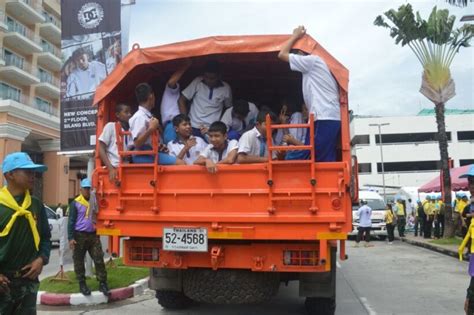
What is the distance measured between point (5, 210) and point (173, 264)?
2047 millimetres

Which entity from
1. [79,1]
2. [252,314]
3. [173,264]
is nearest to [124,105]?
[173,264]

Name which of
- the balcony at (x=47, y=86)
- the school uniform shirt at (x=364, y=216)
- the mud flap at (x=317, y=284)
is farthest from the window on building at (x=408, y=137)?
the mud flap at (x=317, y=284)

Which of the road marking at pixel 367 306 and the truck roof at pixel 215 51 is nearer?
the truck roof at pixel 215 51

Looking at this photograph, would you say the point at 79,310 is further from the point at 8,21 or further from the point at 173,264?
the point at 8,21

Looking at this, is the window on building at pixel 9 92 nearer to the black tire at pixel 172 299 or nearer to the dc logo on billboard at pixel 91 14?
the dc logo on billboard at pixel 91 14

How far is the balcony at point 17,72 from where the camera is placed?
36.5 m

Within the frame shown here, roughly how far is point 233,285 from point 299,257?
0.81 metres

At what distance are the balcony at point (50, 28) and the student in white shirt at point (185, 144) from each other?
135 feet

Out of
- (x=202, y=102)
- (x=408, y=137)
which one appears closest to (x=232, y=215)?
(x=202, y=102)

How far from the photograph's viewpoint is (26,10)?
1517 inches

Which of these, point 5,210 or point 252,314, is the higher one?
point 5,210

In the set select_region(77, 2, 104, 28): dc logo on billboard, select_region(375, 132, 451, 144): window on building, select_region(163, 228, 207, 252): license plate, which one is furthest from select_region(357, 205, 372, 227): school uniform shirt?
select_region(375, 132, 451, 144): window on building

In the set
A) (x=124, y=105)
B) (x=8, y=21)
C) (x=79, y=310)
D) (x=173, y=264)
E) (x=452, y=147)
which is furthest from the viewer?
(x=452, y=147)

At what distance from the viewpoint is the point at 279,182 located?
4.91m
